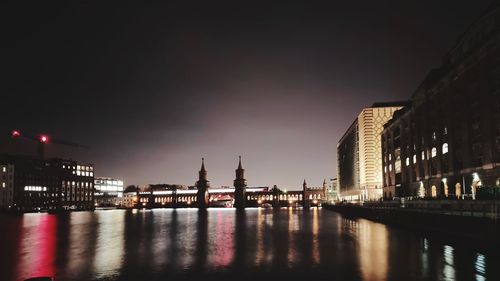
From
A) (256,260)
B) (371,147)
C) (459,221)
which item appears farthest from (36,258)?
(371,147)

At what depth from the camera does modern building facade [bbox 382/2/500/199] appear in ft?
199

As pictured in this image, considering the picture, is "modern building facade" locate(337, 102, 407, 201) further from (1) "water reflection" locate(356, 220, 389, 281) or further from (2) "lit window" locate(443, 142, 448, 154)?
(1) "water reflection" locate(356, 220, 389, 281)

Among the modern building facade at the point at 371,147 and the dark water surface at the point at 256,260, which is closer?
the dark water surface at the point at 256,260

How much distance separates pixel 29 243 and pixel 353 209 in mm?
80028

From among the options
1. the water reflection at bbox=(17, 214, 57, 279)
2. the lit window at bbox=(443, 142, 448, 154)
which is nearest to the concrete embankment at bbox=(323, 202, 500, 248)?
the lit window at bbox=(443, 142, 448, 154)

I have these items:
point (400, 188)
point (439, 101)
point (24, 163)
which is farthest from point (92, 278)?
point (24, 163)

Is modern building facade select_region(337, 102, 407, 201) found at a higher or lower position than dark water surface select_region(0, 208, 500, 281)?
higher

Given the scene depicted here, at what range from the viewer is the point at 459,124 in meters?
72.1

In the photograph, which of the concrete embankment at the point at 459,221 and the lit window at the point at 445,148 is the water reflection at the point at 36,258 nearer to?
the concrete embankment at the point at 459,221

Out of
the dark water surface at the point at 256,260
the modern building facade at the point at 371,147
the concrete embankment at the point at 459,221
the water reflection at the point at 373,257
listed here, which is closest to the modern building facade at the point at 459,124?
the concrete embankment at the point at 459,221

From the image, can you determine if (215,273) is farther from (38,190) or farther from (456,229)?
(38,190)

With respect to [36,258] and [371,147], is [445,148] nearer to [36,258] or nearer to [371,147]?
[371,147]

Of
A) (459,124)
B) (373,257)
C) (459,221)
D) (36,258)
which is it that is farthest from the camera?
(459,124)

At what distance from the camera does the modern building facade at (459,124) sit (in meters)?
60.6
